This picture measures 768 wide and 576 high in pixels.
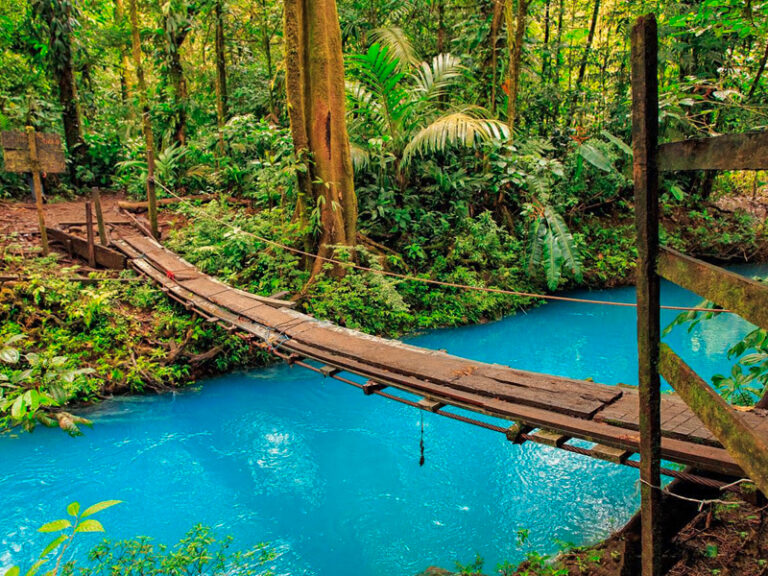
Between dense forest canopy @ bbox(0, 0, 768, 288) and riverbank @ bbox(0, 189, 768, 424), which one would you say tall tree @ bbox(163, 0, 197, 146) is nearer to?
dense forest canopy @ bbox(0, 0, 768, 288)

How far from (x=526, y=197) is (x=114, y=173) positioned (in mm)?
8724

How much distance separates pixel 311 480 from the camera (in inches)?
179

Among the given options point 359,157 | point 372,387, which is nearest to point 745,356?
point 372,387

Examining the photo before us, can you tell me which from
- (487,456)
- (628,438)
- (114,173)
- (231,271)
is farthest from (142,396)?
(114,173)

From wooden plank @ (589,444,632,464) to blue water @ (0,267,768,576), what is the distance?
1602 millimetres

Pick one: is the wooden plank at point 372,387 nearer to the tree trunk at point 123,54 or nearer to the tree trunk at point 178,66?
the tree trunk at point 178,66

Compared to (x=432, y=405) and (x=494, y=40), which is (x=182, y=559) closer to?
(x=432, y=405)

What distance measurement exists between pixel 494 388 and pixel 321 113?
4802 mm

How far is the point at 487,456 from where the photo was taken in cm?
483

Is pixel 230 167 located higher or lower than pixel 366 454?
higher

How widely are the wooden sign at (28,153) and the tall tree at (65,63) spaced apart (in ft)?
16.0

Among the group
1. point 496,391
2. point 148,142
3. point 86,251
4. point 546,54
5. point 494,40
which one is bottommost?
point 496,391

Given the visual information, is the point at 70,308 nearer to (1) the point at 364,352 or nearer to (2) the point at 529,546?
(1) the point at 364,352

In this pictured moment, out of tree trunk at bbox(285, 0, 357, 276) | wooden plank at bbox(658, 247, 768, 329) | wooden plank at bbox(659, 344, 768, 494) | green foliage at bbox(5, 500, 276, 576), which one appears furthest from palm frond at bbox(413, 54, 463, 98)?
wooden plank at bbox(659, 344, 768, 494)
